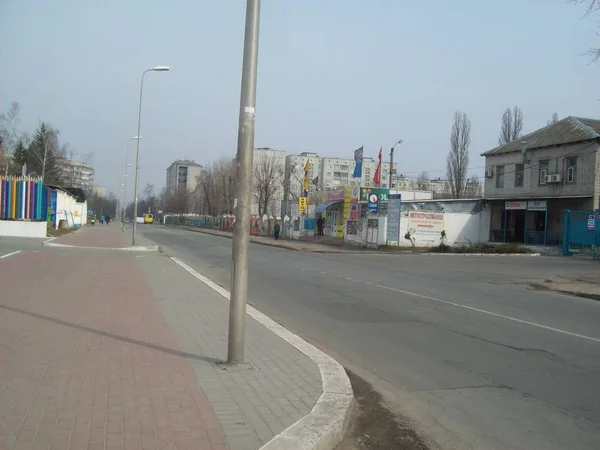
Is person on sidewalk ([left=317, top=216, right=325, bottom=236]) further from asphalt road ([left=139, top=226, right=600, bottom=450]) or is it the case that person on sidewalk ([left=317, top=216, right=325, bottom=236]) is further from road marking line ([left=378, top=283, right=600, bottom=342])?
road marking line ([left=378, top=283, right=600, bottom=342])

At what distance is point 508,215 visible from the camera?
41125 mm

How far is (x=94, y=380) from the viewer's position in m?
4.95

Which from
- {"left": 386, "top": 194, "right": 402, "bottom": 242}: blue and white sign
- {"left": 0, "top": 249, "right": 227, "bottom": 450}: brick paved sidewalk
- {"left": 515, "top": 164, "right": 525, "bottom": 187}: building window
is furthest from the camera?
{"left": 515, "top": 164, "right": 525, "bottom": 187}: building window

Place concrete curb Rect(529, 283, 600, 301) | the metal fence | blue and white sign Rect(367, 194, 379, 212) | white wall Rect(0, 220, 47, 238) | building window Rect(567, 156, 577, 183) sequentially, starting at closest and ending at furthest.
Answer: concrete curb Rect(529, 283, 600, 301) < white wall Rect(0, 220, 47, 238) < blue and white sign Rect(367, 194, 379, 212) < building window Rect(567, 156, 577, 183) < the metal fence

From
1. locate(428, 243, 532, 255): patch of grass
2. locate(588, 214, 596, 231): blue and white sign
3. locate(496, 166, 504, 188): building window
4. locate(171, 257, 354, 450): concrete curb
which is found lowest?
Result: locate(171, 257, 354, 450): concrete curb

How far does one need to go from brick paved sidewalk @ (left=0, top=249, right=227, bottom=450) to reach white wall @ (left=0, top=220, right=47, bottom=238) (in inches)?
794

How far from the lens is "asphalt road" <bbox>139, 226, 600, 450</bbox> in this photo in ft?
15.9

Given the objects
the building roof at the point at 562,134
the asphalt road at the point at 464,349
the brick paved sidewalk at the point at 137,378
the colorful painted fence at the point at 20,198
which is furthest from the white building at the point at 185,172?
the brick paved sidewalk at the point at 137,378

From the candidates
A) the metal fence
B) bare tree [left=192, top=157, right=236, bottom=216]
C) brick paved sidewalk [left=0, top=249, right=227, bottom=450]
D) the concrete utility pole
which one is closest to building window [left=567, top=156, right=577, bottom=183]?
the metal fence

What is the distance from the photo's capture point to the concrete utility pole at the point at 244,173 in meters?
5.50

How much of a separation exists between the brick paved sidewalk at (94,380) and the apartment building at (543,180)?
34228 mm

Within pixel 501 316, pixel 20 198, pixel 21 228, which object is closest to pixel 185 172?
pixel 20 198

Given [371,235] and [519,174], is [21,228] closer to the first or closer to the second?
[371,235]

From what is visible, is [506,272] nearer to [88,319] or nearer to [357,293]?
[357,293]
